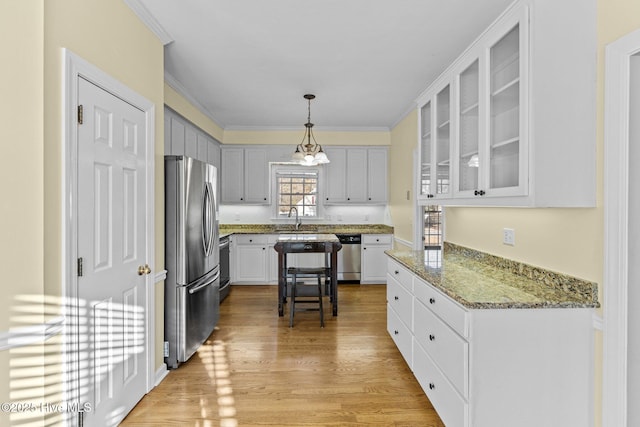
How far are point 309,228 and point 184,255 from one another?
334 centimetres

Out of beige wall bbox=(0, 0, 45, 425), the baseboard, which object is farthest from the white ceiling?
the baseboard

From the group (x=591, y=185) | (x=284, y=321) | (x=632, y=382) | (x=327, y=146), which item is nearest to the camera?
(x=632, y=382)

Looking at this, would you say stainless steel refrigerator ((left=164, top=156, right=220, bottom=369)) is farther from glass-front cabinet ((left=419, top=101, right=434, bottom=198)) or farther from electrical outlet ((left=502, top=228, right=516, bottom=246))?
electrical outlet ((left=502, top=228, right=516, bottom=246))

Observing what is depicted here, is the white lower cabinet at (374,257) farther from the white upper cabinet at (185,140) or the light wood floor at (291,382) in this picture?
the white upper cabinet at (185,140)

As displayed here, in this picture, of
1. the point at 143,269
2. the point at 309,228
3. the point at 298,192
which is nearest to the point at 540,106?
the point at 143,269

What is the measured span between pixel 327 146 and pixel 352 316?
3066mm

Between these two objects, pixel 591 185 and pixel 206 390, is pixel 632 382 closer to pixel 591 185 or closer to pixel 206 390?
pixel 591 185

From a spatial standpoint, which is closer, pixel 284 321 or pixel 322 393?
pixel 322 393

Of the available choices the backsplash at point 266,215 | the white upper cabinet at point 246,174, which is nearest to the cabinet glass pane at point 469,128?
the backsplash at point 266,215

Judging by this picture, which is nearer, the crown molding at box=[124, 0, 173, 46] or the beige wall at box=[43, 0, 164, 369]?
the beige wall at box=[43, 0, 164, 369]

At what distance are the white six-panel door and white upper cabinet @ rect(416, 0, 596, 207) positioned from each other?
222cm

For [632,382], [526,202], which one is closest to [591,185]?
[526,202]

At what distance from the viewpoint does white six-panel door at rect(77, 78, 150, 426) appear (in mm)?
1861

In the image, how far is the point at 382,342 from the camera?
343 centimetres
